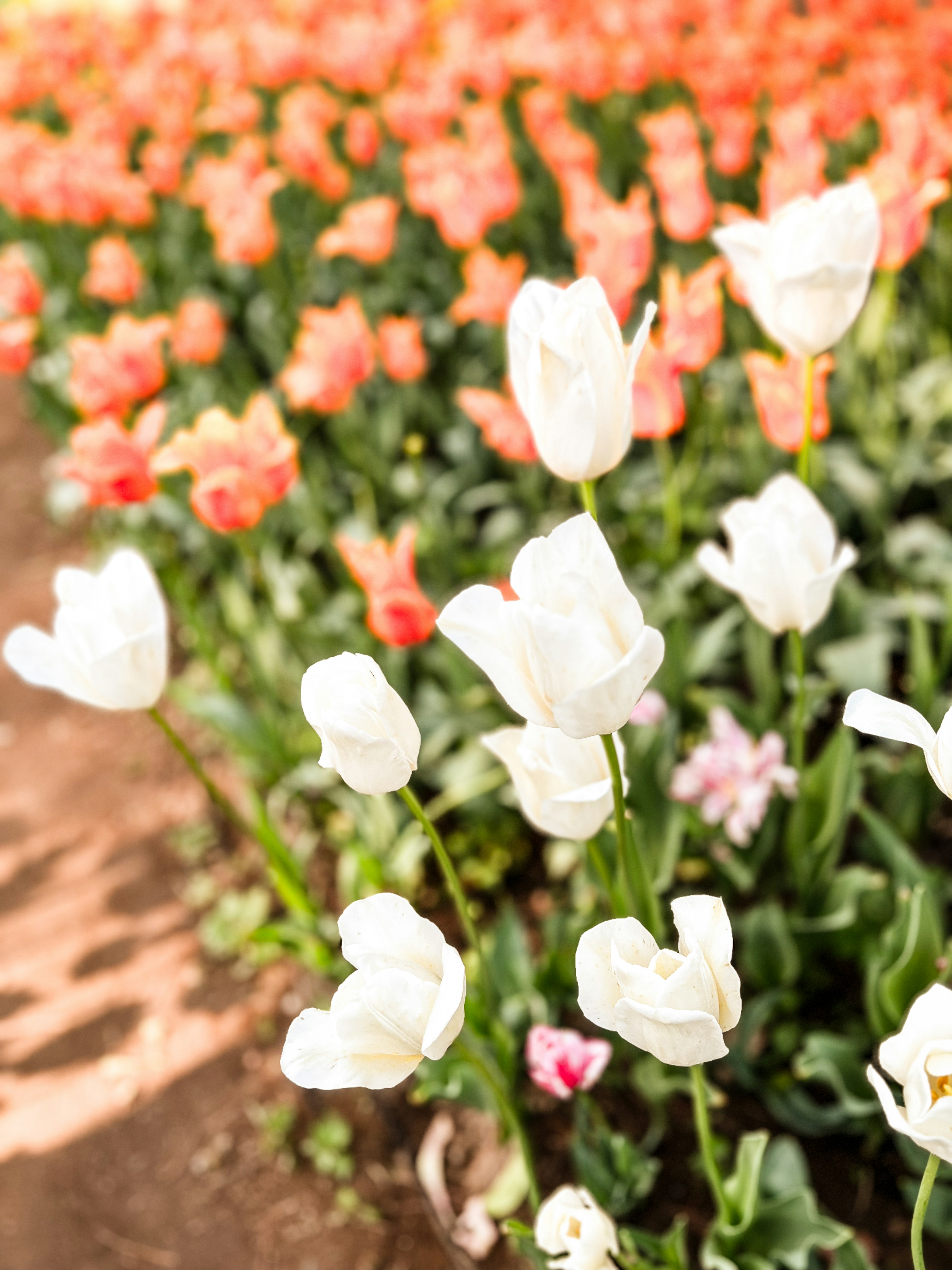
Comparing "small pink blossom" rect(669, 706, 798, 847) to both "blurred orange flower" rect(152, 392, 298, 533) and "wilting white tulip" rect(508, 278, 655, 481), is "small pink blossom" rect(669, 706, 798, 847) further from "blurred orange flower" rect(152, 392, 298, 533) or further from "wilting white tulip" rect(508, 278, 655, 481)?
"blurred orange flower" rect(152, 392, 298, 533)

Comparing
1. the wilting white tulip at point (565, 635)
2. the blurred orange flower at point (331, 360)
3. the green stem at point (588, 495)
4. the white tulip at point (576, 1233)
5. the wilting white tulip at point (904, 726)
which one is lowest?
the white tulip at point (576, 1233)

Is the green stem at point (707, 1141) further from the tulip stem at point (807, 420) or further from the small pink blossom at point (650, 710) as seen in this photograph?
the tulip stem at point (807, 420)

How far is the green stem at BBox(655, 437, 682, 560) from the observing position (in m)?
2.16

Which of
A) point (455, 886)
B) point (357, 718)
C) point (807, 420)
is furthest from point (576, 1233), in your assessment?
point (807, 420)

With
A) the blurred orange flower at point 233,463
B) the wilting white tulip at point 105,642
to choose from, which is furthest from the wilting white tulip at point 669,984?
the blurred orange flower at point 233,463

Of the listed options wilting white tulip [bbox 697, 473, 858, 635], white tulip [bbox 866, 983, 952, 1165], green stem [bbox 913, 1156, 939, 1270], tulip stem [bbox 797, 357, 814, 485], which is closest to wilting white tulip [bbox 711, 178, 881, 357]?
tulip stem [bbox 797, 357, 814, 485]

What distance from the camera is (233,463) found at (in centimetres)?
183

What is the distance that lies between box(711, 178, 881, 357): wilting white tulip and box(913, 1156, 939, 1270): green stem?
3.38 ft

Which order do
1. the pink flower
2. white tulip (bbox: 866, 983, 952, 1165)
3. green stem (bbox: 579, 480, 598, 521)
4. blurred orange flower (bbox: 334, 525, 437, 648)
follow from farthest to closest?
blurred orange flower (bbox: 334, 525, 437, 648) → the pink flower → green stem (bbox: 579, 480, 598, 521) → white tulip (bbox: 866, 983, 952, 1165)

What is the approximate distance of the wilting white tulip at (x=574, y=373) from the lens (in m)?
1.13

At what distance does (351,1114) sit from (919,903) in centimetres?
133

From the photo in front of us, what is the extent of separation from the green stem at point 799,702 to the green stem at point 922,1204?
26.3 inches

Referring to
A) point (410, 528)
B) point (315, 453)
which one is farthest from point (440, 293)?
point (410, 528)

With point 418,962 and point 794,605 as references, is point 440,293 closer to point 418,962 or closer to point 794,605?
point 794,605
